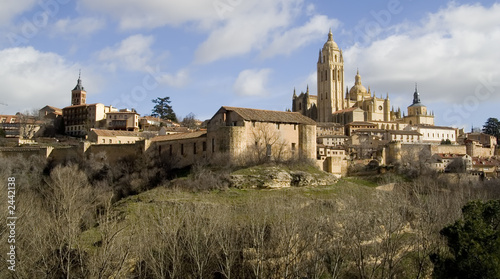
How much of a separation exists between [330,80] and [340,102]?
559 centimetres

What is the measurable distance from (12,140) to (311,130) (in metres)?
44.1

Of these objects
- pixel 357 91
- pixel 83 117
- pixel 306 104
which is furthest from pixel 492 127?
pixel 83 117

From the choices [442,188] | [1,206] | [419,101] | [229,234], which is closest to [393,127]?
[419,101]

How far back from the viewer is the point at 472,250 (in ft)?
85.5

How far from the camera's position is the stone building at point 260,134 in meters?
52.5

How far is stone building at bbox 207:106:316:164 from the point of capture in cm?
5250

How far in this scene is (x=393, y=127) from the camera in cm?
11238

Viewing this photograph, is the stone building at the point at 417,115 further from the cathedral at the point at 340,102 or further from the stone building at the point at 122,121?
the stone building at the point at 122,121

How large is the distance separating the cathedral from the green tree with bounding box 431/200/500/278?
277 feet

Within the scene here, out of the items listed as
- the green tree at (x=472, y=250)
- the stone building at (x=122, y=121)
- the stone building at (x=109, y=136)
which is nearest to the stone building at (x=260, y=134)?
the stone building at (x=109, y=136)

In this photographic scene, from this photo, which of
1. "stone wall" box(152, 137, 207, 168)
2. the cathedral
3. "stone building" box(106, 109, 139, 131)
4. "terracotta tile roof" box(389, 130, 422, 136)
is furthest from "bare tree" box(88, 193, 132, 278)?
the cathedral

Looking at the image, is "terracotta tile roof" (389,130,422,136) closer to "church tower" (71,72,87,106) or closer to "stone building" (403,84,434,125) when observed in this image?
"stone building" (403,84,434,125)

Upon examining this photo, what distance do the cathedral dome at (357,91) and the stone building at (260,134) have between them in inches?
2739

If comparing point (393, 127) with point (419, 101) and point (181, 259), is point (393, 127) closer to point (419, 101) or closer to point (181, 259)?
point (419, 101)
